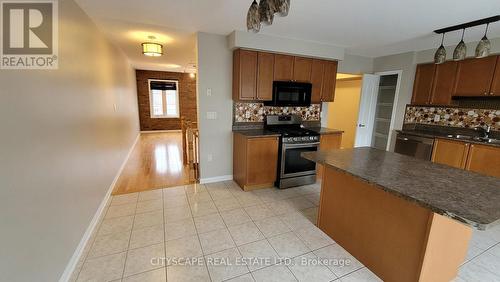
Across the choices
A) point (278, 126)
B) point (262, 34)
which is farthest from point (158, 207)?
point (262, 34)

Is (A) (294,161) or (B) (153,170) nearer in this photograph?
(A) (294,161)

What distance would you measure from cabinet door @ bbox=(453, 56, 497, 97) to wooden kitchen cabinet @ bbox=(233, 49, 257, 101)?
3362mm

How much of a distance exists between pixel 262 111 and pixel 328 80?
136 cm

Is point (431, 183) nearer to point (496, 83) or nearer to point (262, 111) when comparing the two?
point (262, 111)

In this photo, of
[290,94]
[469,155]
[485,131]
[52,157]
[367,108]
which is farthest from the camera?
[367,108]

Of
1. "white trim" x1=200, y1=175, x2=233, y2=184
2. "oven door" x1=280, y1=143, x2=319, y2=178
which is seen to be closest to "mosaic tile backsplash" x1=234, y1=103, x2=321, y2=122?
"oven door" x1=280, y1=143, x2=319, y2=178

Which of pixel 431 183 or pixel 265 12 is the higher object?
pixel 265 12

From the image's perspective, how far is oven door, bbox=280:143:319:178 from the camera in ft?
11.1

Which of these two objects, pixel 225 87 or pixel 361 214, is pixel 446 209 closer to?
pixel 361 214

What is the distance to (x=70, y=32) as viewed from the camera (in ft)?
6.95

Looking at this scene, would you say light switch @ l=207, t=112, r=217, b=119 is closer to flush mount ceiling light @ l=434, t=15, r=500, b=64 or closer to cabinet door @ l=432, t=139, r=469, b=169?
flush mount ceiling light @ l=434, t=15, r=500, b=64

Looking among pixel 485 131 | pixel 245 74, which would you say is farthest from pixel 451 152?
pixel 245 74

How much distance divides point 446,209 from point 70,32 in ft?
10.9

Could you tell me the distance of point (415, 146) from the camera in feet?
12.6
